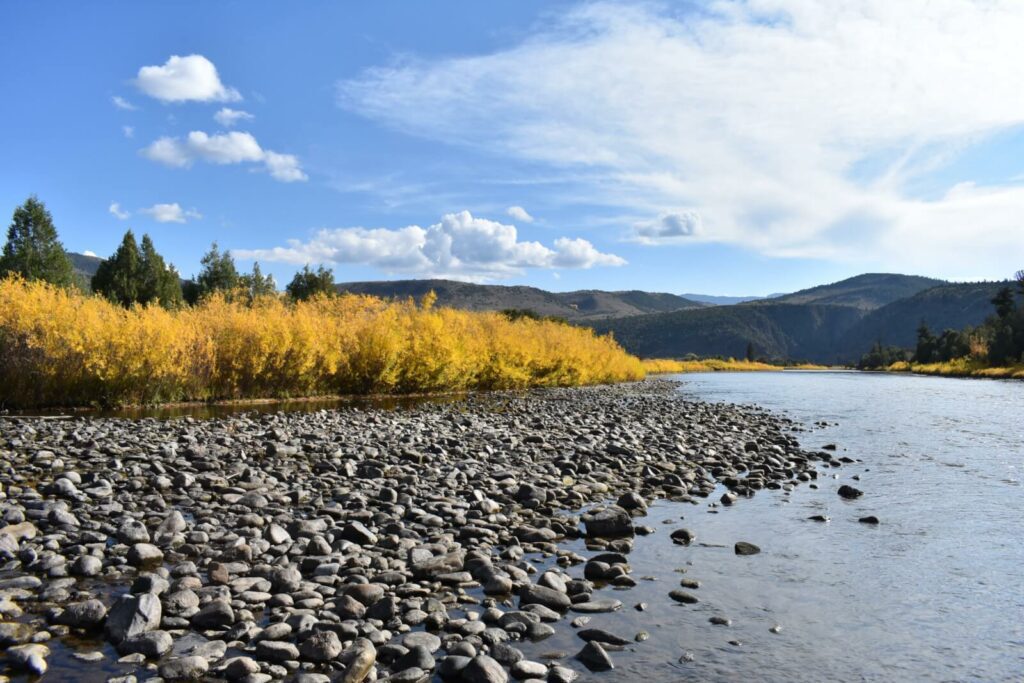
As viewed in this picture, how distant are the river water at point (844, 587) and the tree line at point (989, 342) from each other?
5789cm

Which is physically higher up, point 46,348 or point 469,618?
point 46,348

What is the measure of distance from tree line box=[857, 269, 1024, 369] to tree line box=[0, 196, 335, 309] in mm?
57106

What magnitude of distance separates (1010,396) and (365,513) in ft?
119

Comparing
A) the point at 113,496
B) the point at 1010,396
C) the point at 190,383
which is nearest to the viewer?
the point at 113,496

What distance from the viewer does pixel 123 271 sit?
6538cm

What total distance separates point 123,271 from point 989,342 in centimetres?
7954

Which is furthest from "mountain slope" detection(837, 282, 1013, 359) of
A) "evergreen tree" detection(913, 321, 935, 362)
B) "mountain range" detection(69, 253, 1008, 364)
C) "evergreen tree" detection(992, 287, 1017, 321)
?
"evergreen tree" detection(992, 287, 1017, 321)

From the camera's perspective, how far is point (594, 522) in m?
8.68

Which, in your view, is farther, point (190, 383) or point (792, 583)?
point (190, 383)

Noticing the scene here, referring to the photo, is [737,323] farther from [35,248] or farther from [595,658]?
[595,658]

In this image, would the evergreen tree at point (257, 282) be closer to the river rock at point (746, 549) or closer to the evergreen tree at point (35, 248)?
the evergreen tree at point (35, 248)

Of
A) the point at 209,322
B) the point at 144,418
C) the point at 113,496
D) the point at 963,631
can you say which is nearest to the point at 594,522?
the point at 963,631

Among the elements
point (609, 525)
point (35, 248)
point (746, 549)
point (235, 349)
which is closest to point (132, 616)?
point (609, 525)

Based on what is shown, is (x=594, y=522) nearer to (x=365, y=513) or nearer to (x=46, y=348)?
(x=365, y=513)
